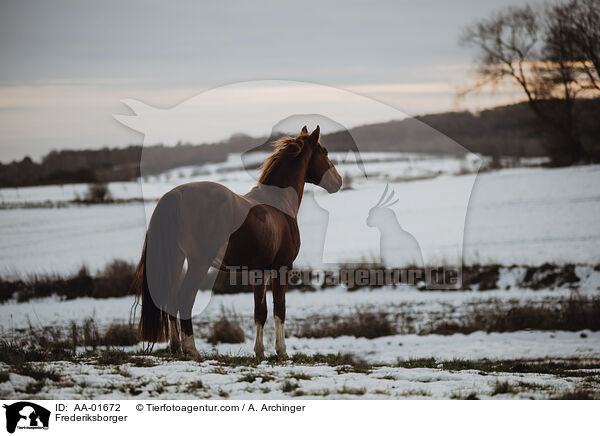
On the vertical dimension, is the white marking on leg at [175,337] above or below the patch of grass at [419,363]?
above

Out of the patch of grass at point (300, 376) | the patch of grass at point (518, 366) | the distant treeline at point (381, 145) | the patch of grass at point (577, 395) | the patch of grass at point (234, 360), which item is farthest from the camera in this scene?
the distant treeline at point (381, 145)

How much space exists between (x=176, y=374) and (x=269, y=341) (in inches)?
152

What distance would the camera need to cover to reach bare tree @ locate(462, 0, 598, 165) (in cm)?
1302

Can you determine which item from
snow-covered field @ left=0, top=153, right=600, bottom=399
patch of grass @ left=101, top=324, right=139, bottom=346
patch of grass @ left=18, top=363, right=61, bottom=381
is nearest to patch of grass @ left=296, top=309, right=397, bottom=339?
snow-covered field @ left=0, top=153, right=600, bottom=399

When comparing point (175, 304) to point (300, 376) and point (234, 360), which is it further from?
point (300, 376)

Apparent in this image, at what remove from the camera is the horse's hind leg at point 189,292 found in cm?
532

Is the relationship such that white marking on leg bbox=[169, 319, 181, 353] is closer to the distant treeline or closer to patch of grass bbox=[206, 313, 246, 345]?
the distant treeline

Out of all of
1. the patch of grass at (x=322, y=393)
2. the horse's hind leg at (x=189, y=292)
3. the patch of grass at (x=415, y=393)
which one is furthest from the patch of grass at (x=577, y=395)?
the horse's hind leg at (x=189, y=292)

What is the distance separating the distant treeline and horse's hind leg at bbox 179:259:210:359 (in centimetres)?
204

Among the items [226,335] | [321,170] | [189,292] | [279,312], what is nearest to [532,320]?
[321,170]

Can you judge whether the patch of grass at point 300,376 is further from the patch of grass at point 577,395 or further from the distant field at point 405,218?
the distant field at point 405,218
